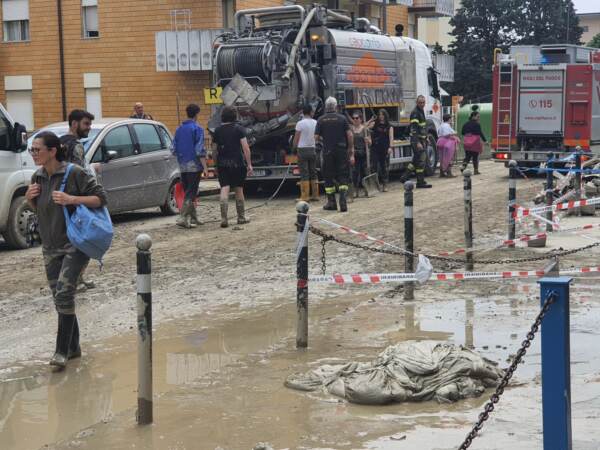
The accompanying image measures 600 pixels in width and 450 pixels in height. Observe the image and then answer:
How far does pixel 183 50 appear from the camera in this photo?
32.8m

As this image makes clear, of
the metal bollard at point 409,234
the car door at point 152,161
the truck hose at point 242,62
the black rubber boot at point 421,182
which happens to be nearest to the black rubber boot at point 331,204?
the car door at point 152,161

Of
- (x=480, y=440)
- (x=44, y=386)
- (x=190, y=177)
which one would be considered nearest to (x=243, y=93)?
(x=190, y=177)

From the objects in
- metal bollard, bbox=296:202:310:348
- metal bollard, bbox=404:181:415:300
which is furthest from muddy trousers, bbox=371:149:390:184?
metal bollard, bbox=296:202:310:348

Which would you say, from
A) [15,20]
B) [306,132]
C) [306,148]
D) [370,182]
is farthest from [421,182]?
[15,20]

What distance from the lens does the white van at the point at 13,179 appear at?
529 inches

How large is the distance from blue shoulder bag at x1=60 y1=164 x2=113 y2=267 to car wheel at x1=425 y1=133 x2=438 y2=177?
18988mm

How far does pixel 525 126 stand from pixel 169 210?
1179 cm

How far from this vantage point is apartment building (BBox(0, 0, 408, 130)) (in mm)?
33469

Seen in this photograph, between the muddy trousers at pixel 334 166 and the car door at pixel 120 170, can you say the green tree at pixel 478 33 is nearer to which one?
the muddy trousers at pixel 334 166

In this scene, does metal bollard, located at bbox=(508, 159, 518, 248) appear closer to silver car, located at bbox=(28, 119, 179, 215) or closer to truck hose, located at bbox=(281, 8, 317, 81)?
silver car, located at bbox=(28, 119, 179, 215)

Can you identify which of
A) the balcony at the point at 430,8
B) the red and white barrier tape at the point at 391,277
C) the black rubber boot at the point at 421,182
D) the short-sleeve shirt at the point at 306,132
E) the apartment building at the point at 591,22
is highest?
the apartment building at the point at 591,22

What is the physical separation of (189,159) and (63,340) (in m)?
8.43

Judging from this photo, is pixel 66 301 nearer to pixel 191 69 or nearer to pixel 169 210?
pixel 169 210

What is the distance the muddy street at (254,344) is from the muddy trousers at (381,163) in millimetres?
7284
